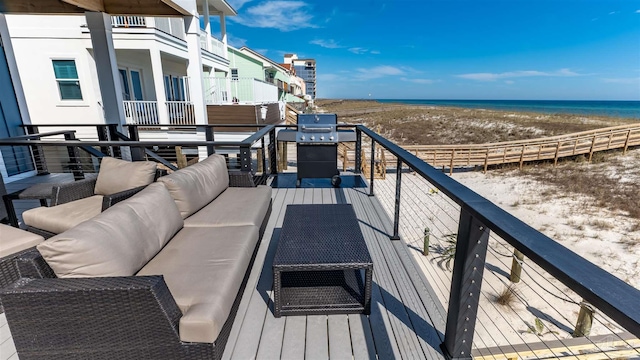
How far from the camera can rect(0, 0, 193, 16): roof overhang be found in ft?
14.2

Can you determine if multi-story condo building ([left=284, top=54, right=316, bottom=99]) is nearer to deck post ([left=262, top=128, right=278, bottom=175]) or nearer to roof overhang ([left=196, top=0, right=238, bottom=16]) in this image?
roof overhang ([left=196, top=0, right=238, bottom=16])

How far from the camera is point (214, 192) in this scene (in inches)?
109

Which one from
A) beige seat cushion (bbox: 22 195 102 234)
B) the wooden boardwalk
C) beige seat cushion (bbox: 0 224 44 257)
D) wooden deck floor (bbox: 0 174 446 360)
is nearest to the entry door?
beige seat cushion (bbox: 22 195 102 234)

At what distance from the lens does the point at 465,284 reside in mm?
1273

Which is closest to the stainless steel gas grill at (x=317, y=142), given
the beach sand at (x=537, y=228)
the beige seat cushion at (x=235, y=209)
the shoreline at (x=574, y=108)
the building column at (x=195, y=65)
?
the beige seat cushion at (x=235, y=209)

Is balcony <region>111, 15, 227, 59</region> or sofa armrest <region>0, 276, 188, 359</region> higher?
balcony <region>111, 15, 227, 59</region>

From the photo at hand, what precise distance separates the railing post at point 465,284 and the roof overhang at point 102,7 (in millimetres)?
5012

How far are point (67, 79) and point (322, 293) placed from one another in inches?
369

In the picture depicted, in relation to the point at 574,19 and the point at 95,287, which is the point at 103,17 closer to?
the point at 95,287

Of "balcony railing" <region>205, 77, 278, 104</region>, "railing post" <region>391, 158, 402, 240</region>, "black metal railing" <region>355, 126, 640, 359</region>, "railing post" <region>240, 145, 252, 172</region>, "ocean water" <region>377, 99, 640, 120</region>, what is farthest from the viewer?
"ocean water" <region>377, 99, 640, 120</region>

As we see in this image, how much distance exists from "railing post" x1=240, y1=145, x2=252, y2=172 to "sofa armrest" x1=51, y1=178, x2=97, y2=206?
4.82 feet

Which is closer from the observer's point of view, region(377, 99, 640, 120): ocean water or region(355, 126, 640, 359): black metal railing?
region(355, 126, 640, 359): black metal railing

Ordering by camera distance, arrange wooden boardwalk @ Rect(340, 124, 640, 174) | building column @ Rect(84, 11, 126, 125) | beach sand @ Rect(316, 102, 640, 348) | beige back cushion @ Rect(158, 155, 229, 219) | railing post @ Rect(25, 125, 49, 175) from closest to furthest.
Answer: beige back cushion @ Rect(158, 155, 229, 219), beach sand @ Rect(316, 102, 640, 348), building column @ Rect(84, 11, 126, 125), railing post @ Rect(25, 125, 49, 175), wooden boardwalk @ Rect(340, 124, 640, 174)

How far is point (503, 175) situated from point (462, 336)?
1379 cm
